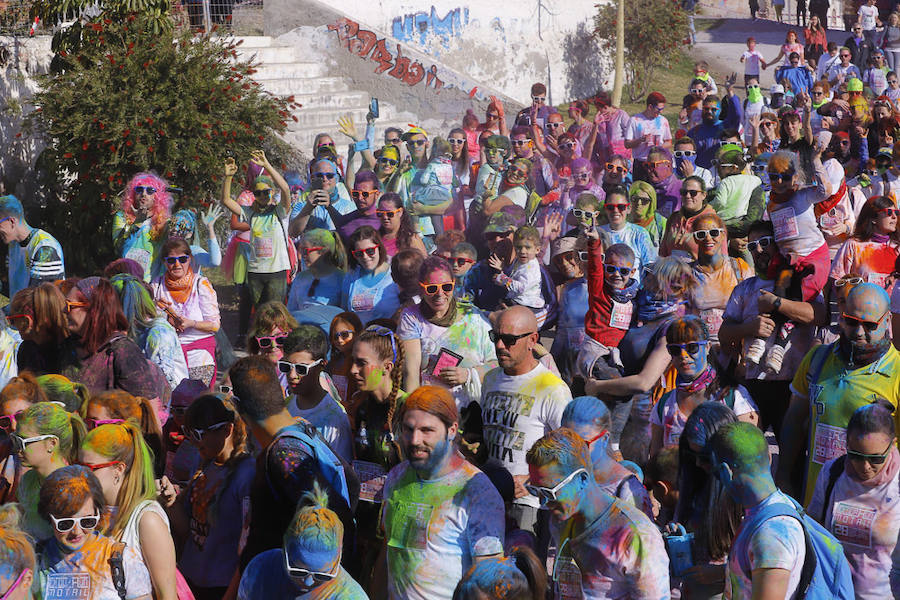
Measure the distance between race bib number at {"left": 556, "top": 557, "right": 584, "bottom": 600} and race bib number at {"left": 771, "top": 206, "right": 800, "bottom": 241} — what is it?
12.0 feet

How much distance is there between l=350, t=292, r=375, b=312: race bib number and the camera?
313 inches

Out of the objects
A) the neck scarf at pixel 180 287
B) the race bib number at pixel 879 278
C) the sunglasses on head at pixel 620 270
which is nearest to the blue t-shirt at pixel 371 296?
the neck scarf at pixel 180 287

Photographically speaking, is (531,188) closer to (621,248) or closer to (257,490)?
(621,248)

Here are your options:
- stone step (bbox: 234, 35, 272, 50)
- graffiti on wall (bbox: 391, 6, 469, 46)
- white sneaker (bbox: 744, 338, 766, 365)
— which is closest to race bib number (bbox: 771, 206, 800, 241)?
white sneaker (bbox: 744, 338, 766, 365)

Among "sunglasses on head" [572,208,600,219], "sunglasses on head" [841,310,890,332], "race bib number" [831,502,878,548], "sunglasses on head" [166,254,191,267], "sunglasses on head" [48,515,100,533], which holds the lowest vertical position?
"race bib number" [831,502,878,548]

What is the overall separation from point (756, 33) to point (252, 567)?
32499 millimetres

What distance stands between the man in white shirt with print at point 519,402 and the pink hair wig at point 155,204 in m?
4.15

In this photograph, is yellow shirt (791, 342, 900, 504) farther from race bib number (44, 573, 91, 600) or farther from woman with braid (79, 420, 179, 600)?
race bib number (44, 573, 91, 600)

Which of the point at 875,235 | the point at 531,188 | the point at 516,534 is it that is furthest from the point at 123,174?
the point at 516,534

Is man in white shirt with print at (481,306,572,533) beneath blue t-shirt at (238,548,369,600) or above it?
above

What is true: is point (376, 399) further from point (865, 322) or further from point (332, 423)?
point (865, 322)

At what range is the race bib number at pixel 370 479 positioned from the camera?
4883 mm

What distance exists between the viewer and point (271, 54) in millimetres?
19188

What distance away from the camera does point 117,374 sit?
19.9 ft
